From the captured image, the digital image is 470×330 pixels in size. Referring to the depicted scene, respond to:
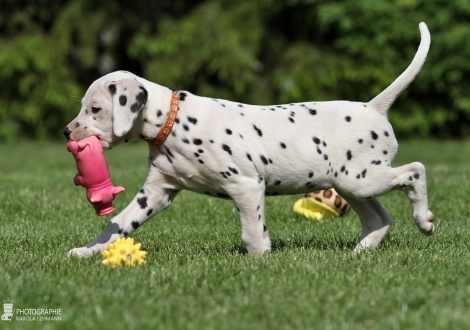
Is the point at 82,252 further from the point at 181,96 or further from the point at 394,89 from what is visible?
the point at 394,89

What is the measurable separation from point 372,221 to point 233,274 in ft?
5.57

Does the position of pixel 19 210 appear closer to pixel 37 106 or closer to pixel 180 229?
pixel 180 229

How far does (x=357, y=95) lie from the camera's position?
19609 millimetres

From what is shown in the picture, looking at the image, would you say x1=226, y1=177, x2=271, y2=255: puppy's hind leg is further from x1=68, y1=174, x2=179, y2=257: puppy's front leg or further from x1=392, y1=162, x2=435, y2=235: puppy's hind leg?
x1=392, y1=162, x2=435, y2=235: puppy's hind leg

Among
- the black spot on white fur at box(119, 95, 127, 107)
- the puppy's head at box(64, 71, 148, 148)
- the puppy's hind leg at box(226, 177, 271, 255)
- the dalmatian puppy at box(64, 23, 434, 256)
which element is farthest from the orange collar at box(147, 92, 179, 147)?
the puppy's hind leg at box(226, 177, 271, 255)

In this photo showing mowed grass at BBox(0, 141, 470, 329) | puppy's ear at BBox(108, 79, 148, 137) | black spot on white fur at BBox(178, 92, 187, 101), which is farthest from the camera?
black spot on white fur at BBox(178, 92, 187, 101)

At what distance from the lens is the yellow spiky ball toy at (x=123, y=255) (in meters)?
4.89

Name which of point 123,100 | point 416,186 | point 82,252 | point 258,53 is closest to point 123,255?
point 82,252

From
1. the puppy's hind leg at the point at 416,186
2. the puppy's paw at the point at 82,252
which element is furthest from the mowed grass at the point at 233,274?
the puppy's hind leg at the point at 416,186

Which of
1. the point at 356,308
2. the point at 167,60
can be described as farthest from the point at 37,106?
the point at 356,308

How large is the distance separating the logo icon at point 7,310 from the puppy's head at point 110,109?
152 centimetres

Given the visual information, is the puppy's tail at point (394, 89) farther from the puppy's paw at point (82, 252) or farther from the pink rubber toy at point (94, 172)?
the puppy's paw at point (82, 252)

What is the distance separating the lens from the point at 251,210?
5211mm

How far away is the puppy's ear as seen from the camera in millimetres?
5047
